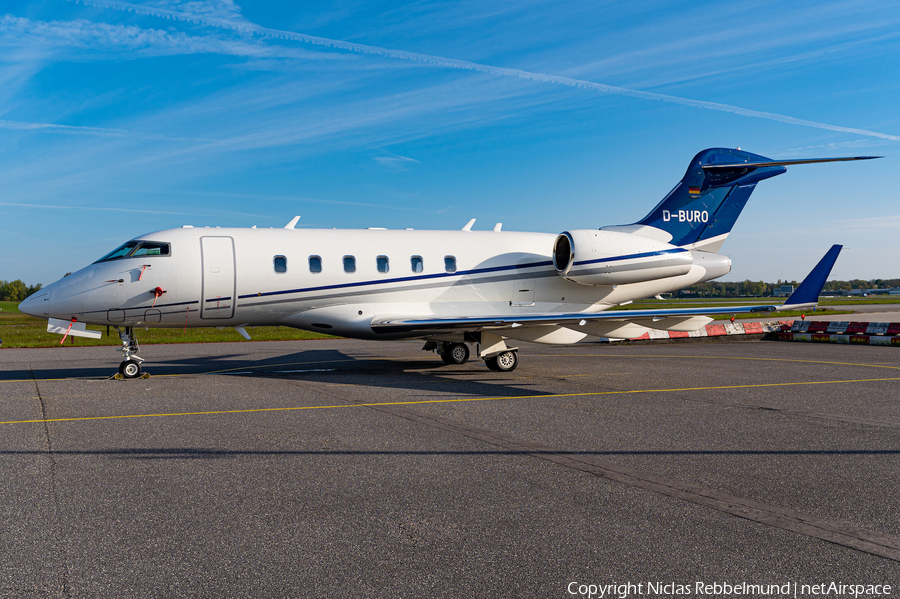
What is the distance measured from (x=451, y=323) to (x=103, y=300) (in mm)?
7311

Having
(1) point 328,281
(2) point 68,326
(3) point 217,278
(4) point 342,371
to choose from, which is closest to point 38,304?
(2) point 68,326

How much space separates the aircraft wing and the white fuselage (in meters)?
0.79

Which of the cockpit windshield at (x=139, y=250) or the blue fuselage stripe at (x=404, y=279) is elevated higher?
the cockpit windshield at (x=139, y=250)

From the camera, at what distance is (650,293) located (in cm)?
1723

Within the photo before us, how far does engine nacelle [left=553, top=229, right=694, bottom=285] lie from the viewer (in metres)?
15.3

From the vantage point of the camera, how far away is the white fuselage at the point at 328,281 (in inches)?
Result: 524

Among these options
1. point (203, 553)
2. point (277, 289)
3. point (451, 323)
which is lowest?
point (203, 553)

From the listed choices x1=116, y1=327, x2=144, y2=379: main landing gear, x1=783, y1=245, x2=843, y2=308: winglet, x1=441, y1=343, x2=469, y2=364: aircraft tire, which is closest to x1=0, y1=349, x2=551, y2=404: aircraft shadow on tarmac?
x1=441, y1=343, x2=469, y2=364: aircraft tire

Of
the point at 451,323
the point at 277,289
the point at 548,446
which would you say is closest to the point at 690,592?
the point at 548,446

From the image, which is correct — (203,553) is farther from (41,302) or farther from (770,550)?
(41,302)

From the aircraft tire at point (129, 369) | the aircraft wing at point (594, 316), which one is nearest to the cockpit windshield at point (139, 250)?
the aircraft tire at point (129, 369)

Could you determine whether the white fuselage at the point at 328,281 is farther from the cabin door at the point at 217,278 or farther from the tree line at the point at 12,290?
the tree line at the point at 12,290

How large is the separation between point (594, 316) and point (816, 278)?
451 cm

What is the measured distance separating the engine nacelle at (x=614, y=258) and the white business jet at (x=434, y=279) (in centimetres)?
3
